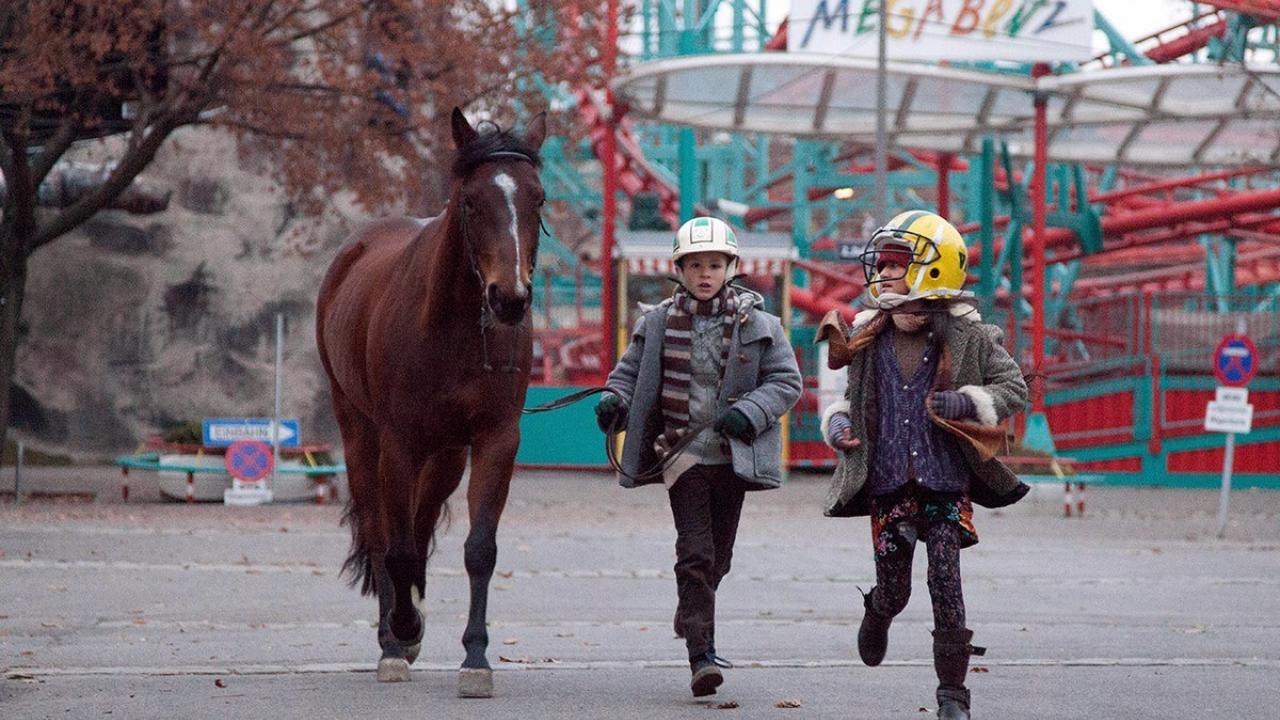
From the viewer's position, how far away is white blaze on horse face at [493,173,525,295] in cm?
806

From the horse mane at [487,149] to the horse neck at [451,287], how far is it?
17 cm

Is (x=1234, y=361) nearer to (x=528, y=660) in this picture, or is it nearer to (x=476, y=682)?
(x=528, y=660)

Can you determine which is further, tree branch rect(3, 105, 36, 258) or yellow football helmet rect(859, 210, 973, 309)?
tree branch rect(3, 105, 36, 258)

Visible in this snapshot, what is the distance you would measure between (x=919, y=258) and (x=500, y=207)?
1766mm

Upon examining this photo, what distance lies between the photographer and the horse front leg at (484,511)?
8195 millimetres

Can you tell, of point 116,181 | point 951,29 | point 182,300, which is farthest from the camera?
point 182,300

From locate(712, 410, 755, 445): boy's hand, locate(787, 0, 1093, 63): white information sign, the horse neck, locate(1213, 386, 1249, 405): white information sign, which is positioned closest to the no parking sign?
locate(1213, 386, 1249, 405): white information sign

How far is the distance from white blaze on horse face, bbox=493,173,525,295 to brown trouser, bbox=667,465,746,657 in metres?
0.98

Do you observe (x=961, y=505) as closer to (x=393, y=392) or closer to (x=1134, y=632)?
(x=393, y=392)

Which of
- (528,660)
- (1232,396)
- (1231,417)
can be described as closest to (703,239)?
(528,660)

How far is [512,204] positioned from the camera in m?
8.26

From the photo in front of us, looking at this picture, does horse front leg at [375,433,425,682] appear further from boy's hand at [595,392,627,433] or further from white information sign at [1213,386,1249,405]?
white information sign at [1213,386,1249,405]

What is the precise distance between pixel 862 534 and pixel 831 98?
13157 millimetres

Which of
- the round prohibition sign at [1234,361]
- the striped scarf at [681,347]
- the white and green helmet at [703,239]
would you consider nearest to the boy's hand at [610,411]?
the striped scarf at [681,347]
